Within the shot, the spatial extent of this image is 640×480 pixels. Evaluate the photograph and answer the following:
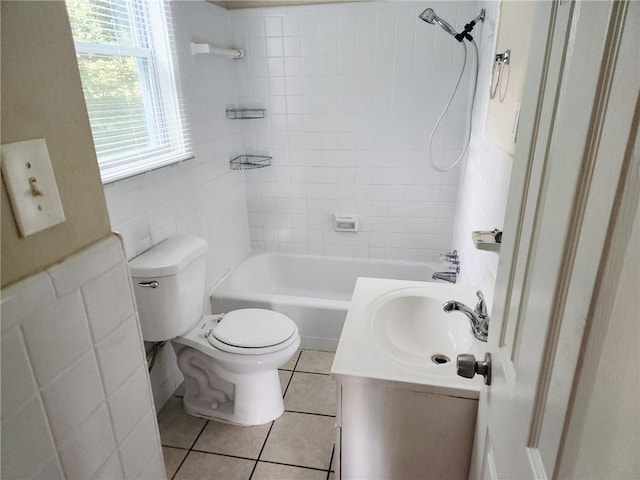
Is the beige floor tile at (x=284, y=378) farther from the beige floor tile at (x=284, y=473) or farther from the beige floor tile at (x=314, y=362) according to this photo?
the beige floor tile at (x=284, y=473)

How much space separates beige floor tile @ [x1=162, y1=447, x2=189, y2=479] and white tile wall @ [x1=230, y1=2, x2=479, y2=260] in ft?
5.21

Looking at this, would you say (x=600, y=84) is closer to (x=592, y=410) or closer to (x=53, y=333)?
(x=592, y=410)

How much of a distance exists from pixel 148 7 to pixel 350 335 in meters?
1.72

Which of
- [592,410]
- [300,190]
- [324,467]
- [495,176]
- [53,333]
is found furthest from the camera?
[300,190]

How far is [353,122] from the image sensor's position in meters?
2.62

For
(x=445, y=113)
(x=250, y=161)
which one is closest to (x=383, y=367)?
(x=445, y=113)

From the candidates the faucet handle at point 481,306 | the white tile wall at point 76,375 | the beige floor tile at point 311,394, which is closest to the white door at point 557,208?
the faucet handle at point 481,306

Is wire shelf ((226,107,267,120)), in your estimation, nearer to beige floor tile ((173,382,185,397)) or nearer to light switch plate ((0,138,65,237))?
beige floor tile ((173,382,185,397))

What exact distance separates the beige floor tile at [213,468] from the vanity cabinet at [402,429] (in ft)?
2.15

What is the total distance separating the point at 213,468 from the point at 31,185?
1.61 metres

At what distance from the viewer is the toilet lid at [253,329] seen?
1834 millimetres

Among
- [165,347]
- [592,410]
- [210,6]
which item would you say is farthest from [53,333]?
[210,6]

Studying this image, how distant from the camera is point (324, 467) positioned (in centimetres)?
173

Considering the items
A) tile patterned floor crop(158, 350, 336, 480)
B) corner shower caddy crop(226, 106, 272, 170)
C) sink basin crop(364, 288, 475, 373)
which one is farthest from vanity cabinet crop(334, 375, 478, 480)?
corner shower caddy crop(226, 106, 272, 170)
